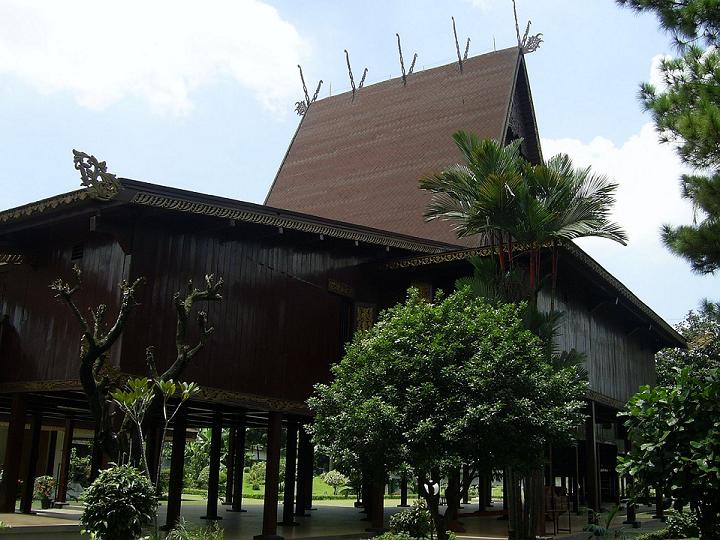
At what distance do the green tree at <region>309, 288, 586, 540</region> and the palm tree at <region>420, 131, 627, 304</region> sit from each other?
1780 mm

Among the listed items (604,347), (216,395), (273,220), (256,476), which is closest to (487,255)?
(273,220)

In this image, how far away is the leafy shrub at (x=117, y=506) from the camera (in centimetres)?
991

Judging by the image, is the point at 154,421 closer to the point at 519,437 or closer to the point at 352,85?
the point at 519,437

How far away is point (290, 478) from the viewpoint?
19.4 metres

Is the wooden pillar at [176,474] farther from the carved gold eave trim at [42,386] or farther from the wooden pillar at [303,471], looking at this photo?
the wooden pillar at [303,471]

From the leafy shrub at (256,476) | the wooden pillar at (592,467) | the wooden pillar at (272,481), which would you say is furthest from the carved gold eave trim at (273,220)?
the leafy shrub at (256,476)

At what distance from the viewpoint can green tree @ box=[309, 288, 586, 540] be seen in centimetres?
1095

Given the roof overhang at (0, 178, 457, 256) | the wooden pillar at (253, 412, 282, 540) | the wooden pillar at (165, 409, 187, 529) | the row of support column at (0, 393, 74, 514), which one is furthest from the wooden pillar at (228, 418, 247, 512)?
the roof overhang at (0, 178, 457, 256)

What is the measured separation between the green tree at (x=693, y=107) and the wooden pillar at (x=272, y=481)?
817 centimetres

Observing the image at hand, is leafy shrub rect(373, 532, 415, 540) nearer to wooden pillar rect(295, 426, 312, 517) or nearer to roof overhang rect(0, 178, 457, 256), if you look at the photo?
roof overhang rect(0, 178, 457, 256)

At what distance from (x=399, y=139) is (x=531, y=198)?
45.1ft

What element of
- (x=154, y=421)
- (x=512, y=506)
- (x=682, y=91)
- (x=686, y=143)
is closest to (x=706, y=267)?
(x=686, y=143)

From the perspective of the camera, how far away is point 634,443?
10023 millimetres

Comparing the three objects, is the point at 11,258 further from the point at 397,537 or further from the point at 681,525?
the point at 681,525
